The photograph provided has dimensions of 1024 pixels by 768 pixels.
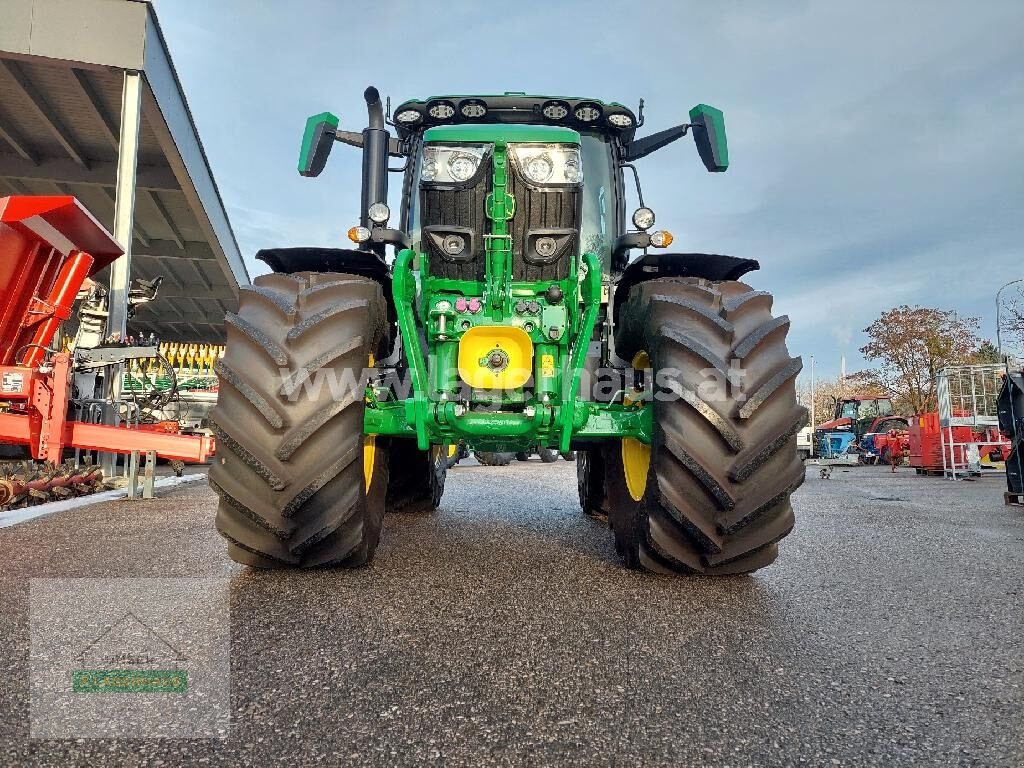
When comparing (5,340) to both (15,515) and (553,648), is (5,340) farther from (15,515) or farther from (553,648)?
(553,648)

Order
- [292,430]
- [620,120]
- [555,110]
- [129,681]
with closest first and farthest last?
[129,681], [292,430], [555,110], [620,120]

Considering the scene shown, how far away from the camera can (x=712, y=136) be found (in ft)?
10.9

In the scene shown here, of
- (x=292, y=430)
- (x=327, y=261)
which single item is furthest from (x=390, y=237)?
(x=292, y=430)

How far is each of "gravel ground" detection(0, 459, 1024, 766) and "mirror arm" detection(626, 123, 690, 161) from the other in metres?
2.15

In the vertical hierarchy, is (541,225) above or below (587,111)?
below

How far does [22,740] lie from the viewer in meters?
1.17

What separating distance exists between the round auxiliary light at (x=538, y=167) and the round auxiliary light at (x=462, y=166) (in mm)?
217

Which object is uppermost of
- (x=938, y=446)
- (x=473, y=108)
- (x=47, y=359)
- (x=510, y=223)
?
(x=473, y=108)

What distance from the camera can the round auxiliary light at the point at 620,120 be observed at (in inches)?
137

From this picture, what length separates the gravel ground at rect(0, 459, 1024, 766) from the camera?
1.19 metres

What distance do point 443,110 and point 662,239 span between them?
127cm

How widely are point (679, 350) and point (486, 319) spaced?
779 millimetres

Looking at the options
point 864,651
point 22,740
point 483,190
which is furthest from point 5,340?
point 864,651

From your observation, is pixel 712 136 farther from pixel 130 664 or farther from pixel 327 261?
pixel 130 664
